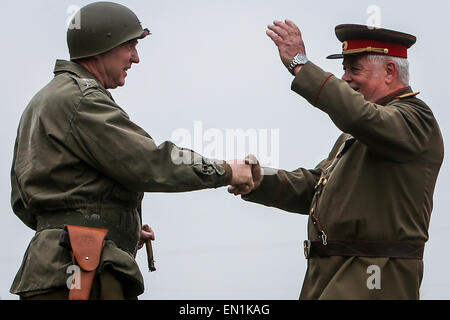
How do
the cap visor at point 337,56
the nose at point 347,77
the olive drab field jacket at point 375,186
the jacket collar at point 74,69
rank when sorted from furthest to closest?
the cap visor at point 337,56
the nose at point 347,77
the olive drab field jacket at point 375,186
the jacket collar at point 74,69

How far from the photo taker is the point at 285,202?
27.2 feet

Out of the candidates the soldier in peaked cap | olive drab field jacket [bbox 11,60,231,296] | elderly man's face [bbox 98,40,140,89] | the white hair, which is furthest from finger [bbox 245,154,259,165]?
the white hair

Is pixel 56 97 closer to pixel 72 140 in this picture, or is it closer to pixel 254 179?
pixel 72 140

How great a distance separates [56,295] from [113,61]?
67.4 inches

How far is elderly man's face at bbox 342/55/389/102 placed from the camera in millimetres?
7742

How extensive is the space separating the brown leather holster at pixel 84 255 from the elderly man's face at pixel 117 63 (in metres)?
1.19

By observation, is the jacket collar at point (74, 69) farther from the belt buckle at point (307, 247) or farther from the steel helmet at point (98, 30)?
the belt buckle at point (307, 247)

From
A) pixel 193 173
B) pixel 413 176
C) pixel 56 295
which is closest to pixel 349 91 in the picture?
pixel 413 176

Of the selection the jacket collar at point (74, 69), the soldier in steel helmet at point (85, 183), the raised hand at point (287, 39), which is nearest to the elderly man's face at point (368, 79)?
the raised hand at point (287, 39)

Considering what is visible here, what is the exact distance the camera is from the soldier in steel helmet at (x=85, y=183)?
Result: 6.61 m

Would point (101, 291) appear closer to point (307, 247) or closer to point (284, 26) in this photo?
point (307, 247)

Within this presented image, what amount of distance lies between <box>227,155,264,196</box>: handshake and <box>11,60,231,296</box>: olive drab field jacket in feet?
1.44

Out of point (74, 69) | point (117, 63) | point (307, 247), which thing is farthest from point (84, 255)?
point (307, 247)

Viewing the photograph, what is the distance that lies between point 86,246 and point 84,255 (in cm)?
6
